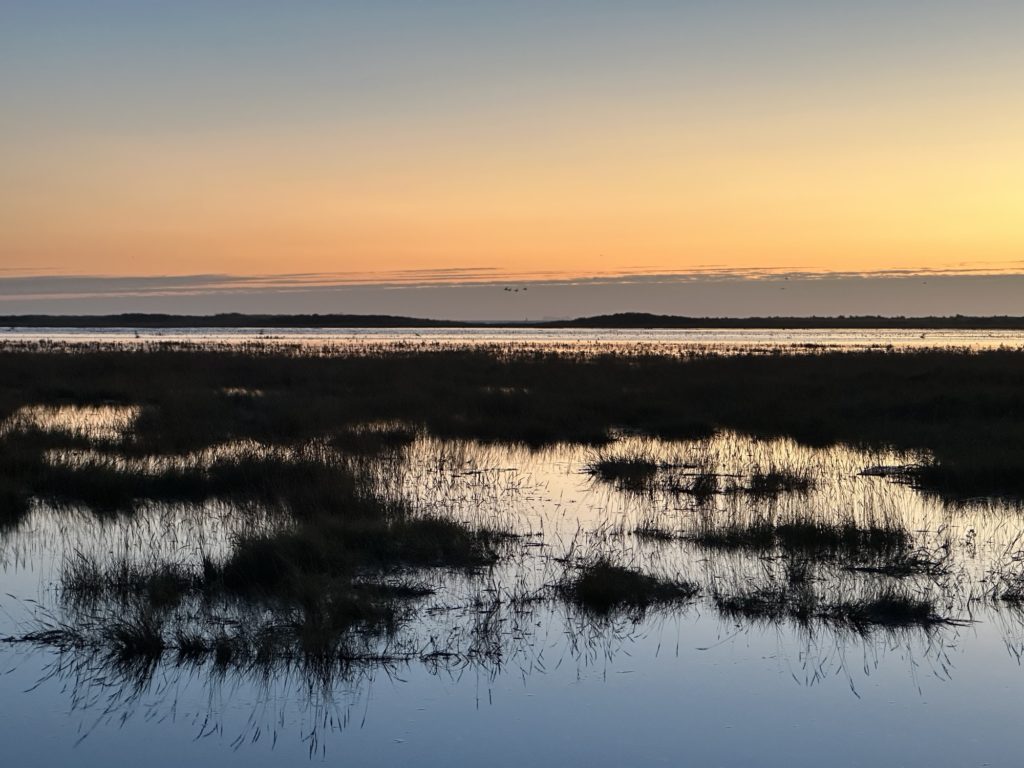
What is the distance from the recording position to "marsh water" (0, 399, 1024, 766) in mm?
5566

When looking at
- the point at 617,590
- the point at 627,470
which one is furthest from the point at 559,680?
the point at 627,470

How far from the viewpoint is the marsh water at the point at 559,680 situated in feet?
18.3

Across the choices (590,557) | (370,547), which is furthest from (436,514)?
(590,557)

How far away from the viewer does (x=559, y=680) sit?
659cm

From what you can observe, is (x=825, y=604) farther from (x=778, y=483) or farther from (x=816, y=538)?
(x=778, y=483)

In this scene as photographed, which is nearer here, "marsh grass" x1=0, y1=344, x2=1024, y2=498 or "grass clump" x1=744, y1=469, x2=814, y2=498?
"grass clump" x1=744, y1=469, x2=814, y2=498

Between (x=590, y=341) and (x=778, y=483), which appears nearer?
(x=778, y=483)

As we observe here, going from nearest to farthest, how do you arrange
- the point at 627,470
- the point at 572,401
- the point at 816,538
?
the point at 816,538 < the point at 627,470 < the point at 572,401

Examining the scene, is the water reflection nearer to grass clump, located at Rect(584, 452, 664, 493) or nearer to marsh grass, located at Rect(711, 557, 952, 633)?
marsh grass, located at Rect(711, 557, 952, 633)

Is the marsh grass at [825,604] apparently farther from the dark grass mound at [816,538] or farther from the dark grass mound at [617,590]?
the dark grass mound at [816,538]

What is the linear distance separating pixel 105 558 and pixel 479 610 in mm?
3950

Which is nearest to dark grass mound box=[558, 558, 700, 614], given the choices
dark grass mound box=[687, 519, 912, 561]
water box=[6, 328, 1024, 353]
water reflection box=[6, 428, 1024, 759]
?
water reflection box=[6, 428, 1024, 759]

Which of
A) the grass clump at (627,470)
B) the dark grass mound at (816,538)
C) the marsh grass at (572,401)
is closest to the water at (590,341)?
the marsh grass at (572,401)

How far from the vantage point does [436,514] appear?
1139 centimetres
